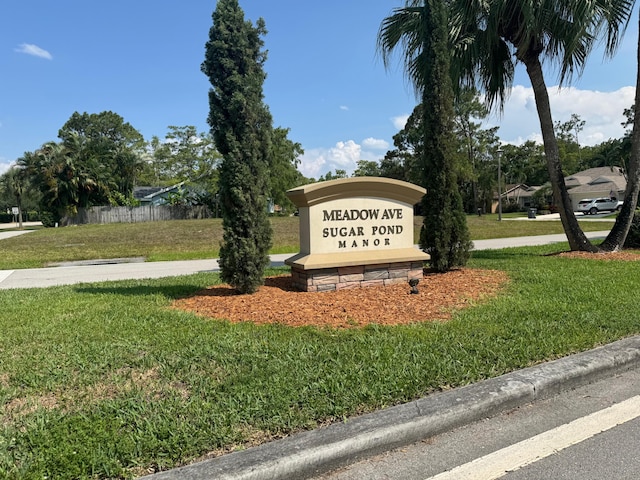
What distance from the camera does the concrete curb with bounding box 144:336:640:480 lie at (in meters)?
2.35

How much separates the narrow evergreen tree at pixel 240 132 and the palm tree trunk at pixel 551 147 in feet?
24.7

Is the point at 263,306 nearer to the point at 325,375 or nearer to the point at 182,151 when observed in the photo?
the point at 325,375

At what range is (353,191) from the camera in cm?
678

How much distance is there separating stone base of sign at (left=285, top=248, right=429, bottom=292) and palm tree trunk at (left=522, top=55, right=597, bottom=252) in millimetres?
5778

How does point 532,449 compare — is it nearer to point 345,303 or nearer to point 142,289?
point 345,303

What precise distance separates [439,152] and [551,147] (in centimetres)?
485

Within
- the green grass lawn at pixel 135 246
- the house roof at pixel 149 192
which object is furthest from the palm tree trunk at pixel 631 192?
the house roof at pixel 149 192

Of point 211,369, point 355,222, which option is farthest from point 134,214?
point 211,369

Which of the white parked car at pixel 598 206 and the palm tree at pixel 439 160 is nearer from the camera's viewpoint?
the palm tree at pixel 439 160

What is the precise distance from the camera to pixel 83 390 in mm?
3312

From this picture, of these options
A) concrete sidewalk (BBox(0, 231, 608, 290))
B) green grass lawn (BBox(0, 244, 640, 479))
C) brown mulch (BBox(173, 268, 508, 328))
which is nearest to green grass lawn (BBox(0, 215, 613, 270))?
concrete sidewalk (BBox(0, 231, 608, 290))

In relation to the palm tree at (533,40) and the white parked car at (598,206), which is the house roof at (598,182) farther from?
the palm tree at (533,40)

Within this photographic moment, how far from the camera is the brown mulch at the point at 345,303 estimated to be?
5.18 m

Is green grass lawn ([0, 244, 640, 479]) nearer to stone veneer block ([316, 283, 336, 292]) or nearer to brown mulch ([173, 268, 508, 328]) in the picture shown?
brown mulch ([173, 268, 508, 328])
